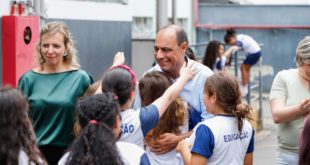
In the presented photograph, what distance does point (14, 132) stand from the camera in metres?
4.48

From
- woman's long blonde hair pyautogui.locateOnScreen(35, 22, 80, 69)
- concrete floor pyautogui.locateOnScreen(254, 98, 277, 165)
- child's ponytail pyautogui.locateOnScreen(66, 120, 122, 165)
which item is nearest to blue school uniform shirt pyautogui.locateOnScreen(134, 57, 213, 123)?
woman's long blonde hair pyautogui.locateOnScreen(35, 22, 80, 69)

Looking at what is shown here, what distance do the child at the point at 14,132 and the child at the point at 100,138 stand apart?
0.73 feet

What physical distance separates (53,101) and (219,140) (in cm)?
125

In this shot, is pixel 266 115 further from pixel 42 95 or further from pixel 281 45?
pixel 42 95

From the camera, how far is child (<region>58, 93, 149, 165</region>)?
4.20m

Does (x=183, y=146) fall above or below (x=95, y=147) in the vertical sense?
below

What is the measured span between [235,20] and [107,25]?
11.4m

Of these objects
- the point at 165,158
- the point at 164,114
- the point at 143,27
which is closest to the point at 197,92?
the point at 164,114

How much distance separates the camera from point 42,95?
19.2 ft

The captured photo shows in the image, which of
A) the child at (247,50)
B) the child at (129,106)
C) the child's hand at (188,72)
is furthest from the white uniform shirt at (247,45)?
the child at (129,106)

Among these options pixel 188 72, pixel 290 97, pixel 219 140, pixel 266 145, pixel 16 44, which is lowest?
pixel 266 145

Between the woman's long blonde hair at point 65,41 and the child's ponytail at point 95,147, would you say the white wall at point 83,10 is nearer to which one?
the woman's long blonde hair at point 65,41

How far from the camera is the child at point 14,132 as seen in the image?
4.44m

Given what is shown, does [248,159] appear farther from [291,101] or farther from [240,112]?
[291,101]
